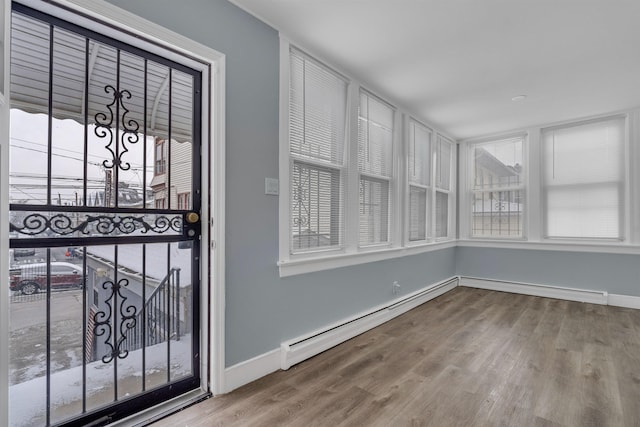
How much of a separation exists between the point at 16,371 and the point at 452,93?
414 centimetres

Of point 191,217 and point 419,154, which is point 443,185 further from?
point 191,217

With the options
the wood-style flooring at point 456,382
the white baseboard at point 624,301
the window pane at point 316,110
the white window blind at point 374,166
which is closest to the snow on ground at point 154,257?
the wood-style flooring at point 456,382

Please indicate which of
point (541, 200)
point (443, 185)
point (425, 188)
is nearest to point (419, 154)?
point (425, 188)

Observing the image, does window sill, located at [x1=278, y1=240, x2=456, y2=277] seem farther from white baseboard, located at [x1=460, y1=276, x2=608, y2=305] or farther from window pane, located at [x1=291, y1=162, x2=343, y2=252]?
white baseboard, located at [x1=460, y1=276, x2=608, y2=305]

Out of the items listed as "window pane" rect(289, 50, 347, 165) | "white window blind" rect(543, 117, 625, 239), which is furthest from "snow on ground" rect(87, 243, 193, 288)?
"white window blind" rect(543, 117, 625, 239)

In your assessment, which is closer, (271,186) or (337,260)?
(271,186)

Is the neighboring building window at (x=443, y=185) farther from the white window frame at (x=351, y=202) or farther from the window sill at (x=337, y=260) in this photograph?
the window sill at (x=337, y=260)

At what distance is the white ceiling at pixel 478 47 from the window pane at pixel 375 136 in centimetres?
19

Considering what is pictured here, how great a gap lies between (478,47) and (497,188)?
3.16 metres

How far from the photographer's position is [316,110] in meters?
2.72

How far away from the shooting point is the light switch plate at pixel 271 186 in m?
2.27

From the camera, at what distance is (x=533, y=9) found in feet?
6.99

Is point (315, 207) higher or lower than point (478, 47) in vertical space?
lower

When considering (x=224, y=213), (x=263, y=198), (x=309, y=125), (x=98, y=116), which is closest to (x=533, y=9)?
(x=309, y=125)
